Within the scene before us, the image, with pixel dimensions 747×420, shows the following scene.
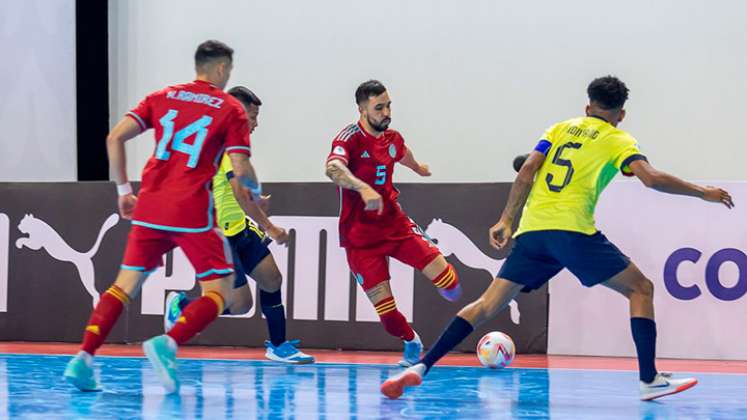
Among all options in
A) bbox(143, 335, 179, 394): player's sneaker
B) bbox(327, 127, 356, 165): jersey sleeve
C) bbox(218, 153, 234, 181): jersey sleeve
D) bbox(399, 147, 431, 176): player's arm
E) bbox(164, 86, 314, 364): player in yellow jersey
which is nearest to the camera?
bbox(143, 335, 179, 394): player's sneaker

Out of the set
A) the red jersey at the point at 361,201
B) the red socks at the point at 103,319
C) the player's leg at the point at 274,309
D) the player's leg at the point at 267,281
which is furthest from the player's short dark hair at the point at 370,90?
the red socks at the point at 103,319

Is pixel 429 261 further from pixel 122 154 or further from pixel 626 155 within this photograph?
pixel 122 154

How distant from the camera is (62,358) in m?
8.32

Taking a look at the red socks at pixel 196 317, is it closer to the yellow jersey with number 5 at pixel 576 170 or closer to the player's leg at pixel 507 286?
the player's leg at pixel 507 286

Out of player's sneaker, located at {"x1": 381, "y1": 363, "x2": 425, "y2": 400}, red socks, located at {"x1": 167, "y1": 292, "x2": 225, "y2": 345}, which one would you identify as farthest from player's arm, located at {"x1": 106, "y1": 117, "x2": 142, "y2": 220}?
player's sneaker, located at {"x1": 381, "y1": 363, "x2": 425, "y2": 400}

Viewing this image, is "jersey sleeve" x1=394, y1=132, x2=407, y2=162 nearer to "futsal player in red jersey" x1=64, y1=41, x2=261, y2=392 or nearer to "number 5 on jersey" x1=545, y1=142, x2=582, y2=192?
"number 5 on jersey" x1=545, y1=142, x2=582, y2=192

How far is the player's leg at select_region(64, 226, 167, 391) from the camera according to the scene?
598 cm

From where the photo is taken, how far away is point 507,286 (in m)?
6.21

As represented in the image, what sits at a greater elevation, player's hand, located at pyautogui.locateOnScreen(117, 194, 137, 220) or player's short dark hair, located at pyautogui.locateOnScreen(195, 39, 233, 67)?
player's short dark hair, located at pyautogui.locateOnScreen(195, 39, 233, 67)

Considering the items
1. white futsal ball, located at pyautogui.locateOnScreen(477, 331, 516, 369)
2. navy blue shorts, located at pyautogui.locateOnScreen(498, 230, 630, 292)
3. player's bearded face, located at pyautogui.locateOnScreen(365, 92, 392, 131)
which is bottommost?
white futsal ball, located at pyautogui.locateOnScreen(477, 331, 516, 369)

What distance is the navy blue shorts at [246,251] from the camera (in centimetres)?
800

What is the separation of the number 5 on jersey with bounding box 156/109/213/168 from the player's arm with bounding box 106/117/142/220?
0.16 metres

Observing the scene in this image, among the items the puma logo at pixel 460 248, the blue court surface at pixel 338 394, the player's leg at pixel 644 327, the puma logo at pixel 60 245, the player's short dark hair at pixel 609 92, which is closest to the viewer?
the blue court surface at pixel 338 394

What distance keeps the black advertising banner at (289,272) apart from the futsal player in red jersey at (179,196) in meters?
3.36
